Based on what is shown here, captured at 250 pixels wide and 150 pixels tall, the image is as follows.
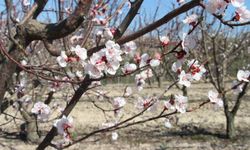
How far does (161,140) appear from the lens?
7277 millimetres

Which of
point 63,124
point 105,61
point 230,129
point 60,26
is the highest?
point 60,26

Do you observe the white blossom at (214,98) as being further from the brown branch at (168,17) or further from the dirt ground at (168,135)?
the dirt ground at (168,135)

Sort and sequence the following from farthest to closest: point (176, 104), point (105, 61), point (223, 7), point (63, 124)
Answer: point (176, 104) < point (63, 124) < point (105, 61) < point (223, 7)

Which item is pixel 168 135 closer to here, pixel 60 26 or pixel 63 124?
pixel 63 124

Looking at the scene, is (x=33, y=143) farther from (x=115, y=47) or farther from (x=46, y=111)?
(x=115, y=47)

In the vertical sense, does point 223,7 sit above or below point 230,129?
above

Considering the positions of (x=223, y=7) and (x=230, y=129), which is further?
(x=230, y=129)

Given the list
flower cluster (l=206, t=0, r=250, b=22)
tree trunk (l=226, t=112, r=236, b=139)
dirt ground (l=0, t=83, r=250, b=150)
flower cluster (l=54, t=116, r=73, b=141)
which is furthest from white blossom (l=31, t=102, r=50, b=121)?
tree trunk (l=226, t=112, r=236, b=139)

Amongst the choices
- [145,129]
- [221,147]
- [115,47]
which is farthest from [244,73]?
[145,129]

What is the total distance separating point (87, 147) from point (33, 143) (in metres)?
1.08

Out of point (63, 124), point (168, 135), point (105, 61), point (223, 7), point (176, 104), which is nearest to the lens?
point (223, 7)

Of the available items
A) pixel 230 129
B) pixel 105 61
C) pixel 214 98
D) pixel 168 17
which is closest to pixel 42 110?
pixel 214 98

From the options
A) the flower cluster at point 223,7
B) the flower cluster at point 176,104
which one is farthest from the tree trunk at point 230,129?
the flower cluster at point 223,7

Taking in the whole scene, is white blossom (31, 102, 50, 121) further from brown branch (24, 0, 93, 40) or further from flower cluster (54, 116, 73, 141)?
brown branch (24, 0, 93, 40)
